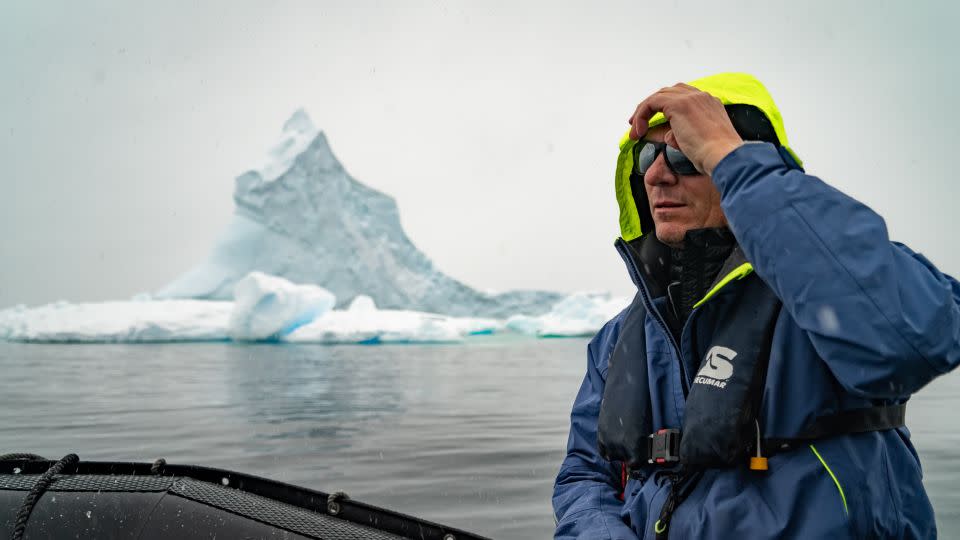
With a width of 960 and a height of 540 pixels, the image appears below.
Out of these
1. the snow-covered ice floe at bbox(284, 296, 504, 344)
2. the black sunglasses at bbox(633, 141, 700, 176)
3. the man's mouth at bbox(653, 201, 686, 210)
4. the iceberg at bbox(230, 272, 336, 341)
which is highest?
the black sunglasses at bbox(633, 141, 700, 176)

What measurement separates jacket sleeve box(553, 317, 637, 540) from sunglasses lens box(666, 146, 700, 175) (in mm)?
373

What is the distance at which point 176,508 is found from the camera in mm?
1492

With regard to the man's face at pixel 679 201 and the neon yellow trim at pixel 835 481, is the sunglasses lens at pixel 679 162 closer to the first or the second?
the man's face at pixel 679 201

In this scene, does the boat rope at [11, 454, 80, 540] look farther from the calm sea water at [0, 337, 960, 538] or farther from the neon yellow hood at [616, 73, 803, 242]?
the calm sea water at [0, 337, 960, 538]

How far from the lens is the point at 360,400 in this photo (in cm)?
952

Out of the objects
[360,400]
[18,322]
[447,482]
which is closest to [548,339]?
[18,322]

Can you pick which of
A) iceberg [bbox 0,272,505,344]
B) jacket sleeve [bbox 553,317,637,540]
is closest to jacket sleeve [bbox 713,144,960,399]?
jacket sleeve [bbox 553,317,637,540]

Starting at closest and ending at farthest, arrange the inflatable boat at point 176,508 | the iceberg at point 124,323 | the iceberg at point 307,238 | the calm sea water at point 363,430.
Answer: the inflatable boat at point 176,508 < the calm sea water at point 363,430 < the iceberg at point 124,323 < the iceberg at point 307,238

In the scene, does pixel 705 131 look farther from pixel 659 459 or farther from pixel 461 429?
pixel 461 429

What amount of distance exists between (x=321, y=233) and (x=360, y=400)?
22.1 metres

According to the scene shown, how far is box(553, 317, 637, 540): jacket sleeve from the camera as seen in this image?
1247 mm

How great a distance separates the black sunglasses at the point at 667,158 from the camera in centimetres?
120

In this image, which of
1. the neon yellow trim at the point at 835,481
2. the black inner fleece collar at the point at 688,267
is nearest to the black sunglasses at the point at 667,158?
the black inner fleece collar at the point at 688,267

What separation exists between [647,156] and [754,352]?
1.34 feet
